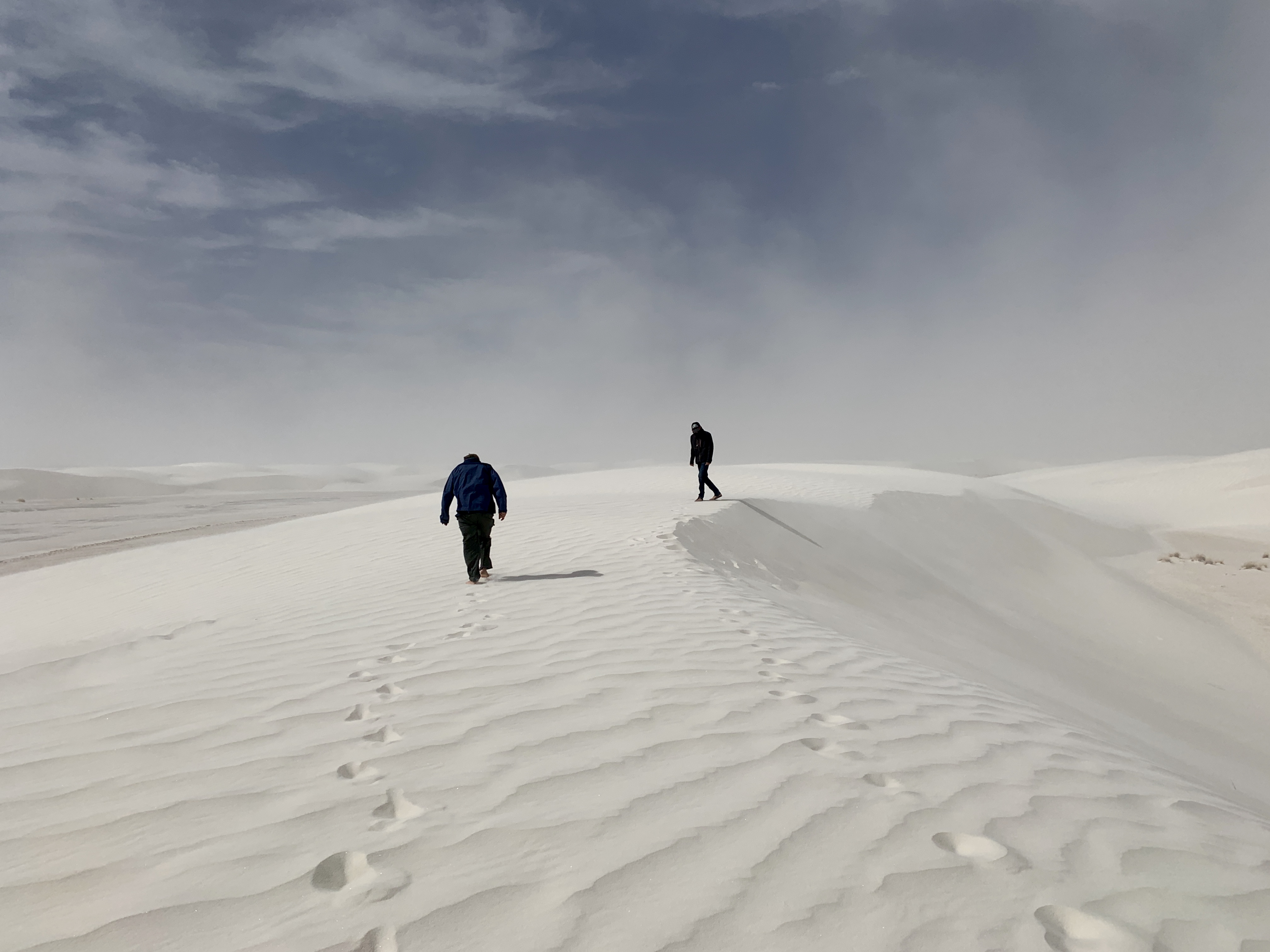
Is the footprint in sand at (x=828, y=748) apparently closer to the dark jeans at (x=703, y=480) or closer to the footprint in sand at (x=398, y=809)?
the footprint in sand at (x=398, y=809)

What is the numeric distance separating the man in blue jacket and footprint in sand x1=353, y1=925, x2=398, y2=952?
5665 mm

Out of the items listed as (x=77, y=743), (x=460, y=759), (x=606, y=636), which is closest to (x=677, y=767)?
(x=460, y=759)

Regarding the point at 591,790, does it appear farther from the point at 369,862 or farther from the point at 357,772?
the point at 357,772

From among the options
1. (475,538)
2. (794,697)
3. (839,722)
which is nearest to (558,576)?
(475,538)

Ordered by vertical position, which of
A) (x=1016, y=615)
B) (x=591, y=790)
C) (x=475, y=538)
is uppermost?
(x=475, y=538)

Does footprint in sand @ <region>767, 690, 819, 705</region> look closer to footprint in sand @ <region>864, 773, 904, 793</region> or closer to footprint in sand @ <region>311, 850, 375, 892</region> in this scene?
footprint in sand @ <region>864, 773, 904, 793</region>

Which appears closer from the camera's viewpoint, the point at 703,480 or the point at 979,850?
the point at 979,850

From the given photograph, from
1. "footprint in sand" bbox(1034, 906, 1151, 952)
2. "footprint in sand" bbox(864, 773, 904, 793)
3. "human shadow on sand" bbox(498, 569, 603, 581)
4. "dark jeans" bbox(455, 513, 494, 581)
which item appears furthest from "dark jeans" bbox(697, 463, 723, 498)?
"footprint in sand" bbox(1034, 906, 1151, 952)

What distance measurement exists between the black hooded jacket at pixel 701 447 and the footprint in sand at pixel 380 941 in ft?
36.3

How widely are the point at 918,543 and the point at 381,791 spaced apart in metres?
13.5

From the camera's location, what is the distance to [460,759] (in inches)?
108

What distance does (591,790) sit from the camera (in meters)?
2.46

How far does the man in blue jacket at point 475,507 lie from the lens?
7.37 meters

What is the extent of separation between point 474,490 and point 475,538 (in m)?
0.52
